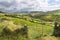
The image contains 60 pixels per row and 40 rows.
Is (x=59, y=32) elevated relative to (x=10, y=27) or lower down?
lower down

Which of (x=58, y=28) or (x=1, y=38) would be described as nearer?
(x=1, y=38)

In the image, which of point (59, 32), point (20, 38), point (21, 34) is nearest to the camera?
point (20, 38)

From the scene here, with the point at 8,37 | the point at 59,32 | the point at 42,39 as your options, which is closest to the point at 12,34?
the point at 8,37

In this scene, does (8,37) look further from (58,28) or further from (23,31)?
(58,28)

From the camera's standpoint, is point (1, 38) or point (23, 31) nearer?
point (1, 38)

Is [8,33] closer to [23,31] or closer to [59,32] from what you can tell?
[23,31]

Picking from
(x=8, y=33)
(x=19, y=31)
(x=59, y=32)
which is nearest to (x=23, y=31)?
(x=19, y=31)

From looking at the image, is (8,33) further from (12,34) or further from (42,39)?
(42,39)

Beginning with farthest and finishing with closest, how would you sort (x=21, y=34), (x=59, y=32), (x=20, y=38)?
(x=59, y=32) → (x=21, y=34) → (x=20, y=38)

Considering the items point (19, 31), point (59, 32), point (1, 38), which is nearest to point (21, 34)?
point (19, 31)
